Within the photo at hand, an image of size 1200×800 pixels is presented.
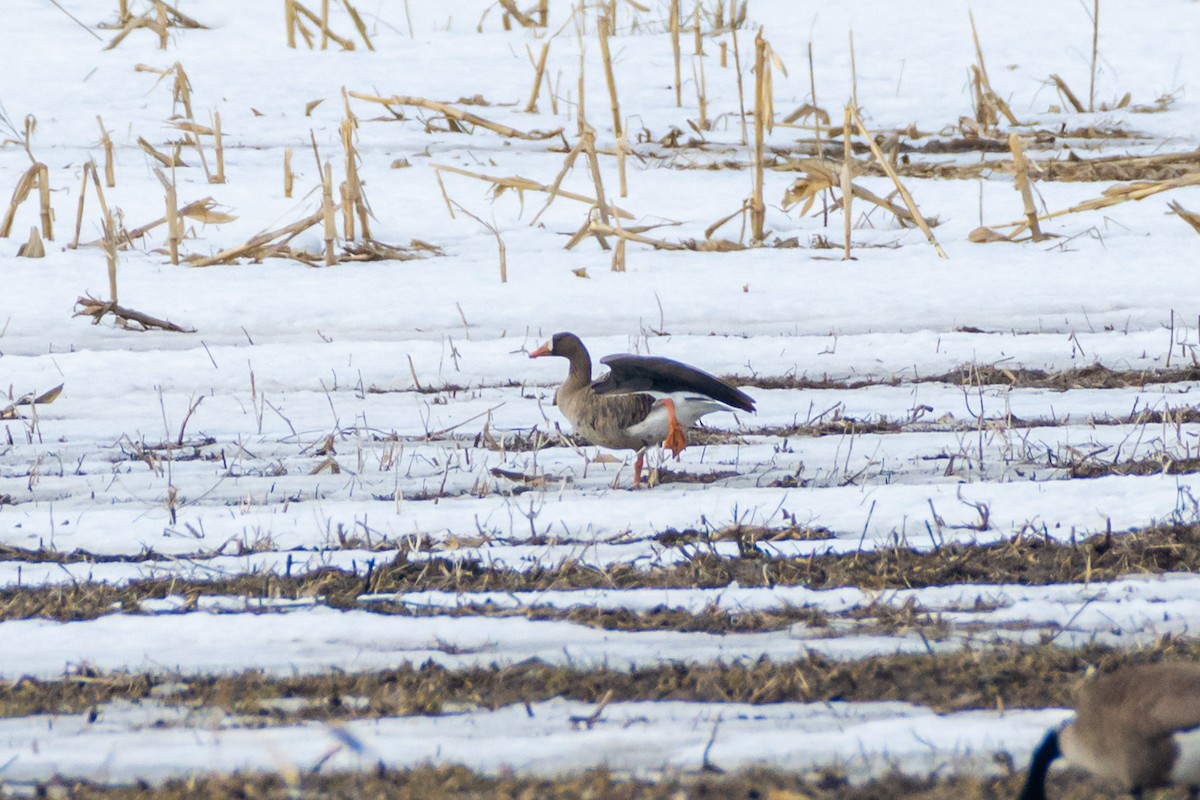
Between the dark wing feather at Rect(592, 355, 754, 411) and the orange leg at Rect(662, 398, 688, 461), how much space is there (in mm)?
59

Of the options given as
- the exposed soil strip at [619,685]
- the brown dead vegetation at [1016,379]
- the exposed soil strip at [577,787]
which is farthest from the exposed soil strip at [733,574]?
the brown dead vegetation at [1016,379]

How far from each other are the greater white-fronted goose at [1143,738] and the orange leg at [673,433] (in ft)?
9.84

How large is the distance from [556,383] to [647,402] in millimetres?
1947

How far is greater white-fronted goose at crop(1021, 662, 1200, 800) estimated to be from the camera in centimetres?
210

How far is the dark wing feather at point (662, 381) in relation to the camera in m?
5.10

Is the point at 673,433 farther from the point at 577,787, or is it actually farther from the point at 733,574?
the point at 577,787

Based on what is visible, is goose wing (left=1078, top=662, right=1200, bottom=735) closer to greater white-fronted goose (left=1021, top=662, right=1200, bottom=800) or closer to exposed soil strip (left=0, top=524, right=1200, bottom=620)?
greater white-fronted goose (left=1021, top=662, right=1200, bottom=800)

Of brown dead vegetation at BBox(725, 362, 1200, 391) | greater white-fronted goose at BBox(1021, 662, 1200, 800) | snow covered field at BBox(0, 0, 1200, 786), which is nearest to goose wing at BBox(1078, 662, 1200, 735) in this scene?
greater white-fronted goose at BBox(1021, 662, 1200, 800)

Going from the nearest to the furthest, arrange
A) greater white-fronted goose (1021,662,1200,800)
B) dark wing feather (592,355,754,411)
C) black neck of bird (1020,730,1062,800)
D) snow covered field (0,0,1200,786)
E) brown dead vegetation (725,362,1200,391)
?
black neck of bird (1020,730,1062,800)
greater white-fronted goose (1021,662,1200,800)
snow covered field (0,0,1200,786)
dark wing feather (592,355,754,411)
brown dead vegetation (725,362,1200,391)

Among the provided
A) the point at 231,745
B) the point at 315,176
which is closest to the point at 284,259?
the point at 315,176

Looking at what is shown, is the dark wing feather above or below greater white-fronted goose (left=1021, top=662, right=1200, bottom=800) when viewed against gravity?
below

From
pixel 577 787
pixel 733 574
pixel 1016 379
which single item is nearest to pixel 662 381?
pixel 733 574

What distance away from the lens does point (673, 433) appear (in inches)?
203

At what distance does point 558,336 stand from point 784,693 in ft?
10.9
